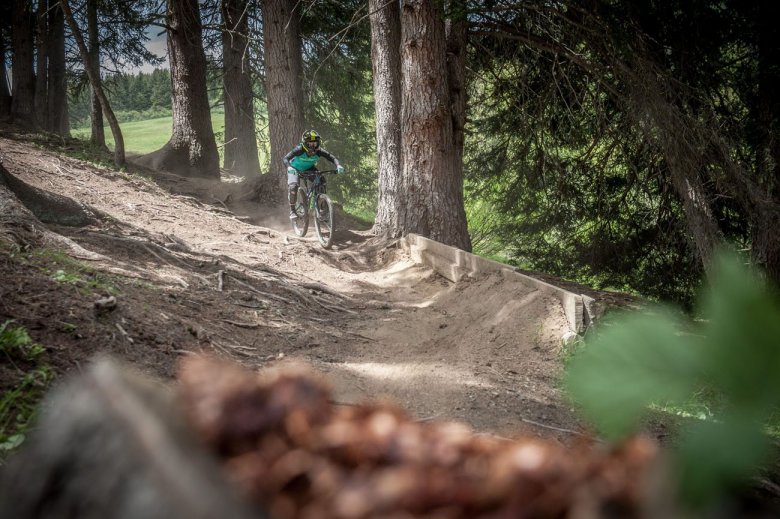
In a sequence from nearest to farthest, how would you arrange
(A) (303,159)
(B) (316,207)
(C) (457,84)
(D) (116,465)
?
(D) (116,465) → (C) (457,84) → (B) (316,207) → (A) (303,159)

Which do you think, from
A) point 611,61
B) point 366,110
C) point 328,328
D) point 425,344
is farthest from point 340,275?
point 366,110

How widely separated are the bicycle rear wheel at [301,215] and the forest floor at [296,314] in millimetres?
1380

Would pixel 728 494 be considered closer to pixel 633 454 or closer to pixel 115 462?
pixel 633 454

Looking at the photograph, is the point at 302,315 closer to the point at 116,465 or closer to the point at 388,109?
the point at 388,109

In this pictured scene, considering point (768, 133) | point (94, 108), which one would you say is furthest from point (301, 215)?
point (768, 133)

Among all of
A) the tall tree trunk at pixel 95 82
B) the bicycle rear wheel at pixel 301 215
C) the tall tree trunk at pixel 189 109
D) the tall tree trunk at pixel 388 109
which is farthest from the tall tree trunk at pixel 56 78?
the tall tree trunk at pixel 388 109

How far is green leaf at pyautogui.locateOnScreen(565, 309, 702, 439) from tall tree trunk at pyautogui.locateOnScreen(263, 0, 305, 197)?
13.8 m

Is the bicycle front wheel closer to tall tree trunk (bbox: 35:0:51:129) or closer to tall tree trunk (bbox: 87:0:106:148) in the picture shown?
tall tree trunk (bbox: 87:0:106:148)

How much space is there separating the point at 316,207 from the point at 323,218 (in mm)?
304

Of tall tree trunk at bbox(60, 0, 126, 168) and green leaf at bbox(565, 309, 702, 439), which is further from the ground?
tall tree trunk at bbox(60, 0, 126, 168)

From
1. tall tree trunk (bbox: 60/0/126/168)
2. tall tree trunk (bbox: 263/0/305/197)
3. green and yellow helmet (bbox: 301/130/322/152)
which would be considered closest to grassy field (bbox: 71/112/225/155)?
tall tree trunk (bbox: 60/0/126/168)

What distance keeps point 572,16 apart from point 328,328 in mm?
5860

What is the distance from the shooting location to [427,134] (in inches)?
378

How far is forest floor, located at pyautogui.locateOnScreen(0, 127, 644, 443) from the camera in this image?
12.7 feet
